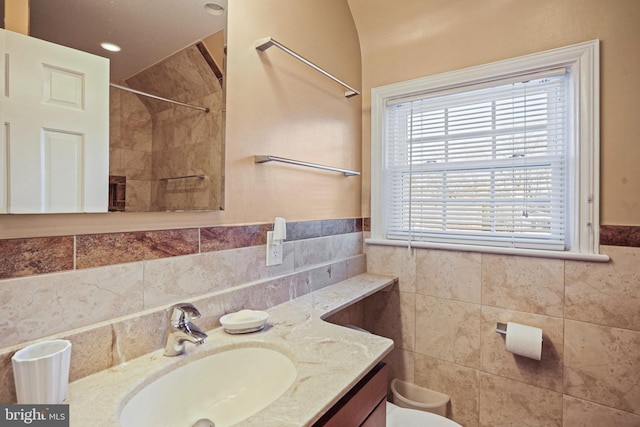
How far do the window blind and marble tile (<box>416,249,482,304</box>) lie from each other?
97 millimetres

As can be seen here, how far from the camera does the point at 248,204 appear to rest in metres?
1.31

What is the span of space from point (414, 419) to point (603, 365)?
87 cm

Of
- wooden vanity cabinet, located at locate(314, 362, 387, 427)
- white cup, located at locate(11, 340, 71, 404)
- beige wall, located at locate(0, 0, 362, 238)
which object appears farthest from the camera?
beige wall, located at locate(0, 0, 362, 238)

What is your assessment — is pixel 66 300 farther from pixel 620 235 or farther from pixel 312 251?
pixel 620 235

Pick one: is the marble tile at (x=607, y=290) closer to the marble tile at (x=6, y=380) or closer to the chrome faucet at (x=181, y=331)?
the chrome faucet at (x=181, y=331)

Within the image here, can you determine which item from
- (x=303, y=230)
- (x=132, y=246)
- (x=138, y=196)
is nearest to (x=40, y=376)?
(x=132, y=246)

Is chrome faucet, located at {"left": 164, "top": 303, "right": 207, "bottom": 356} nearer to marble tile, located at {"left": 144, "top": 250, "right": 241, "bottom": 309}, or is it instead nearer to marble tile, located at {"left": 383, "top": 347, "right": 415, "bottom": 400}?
marble tile, located at {"left": 144, "top": 250, "right": 241, "bottom": 309}

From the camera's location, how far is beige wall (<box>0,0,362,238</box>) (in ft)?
3.52

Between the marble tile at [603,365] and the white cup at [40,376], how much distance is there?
6.21 feet

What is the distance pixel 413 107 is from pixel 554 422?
177 centimetres

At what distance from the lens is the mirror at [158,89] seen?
2.85ft

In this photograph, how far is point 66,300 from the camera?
2.68 feet

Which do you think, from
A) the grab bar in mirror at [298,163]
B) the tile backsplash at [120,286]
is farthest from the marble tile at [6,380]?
the grab bar in mirror at [298,163]

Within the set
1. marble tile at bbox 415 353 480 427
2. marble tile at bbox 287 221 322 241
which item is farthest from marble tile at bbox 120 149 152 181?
marble tile at bbox 415 353 480 427
